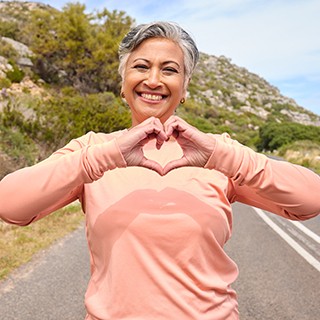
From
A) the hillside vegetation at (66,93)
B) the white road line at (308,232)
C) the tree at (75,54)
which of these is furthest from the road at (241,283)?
the tree at (75,54)

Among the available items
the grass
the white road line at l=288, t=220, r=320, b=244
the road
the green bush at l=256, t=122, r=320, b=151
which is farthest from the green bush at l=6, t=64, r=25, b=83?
the green bush at l=256, t=122, r=320, b=151

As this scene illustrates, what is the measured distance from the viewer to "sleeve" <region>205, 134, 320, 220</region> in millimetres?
1529

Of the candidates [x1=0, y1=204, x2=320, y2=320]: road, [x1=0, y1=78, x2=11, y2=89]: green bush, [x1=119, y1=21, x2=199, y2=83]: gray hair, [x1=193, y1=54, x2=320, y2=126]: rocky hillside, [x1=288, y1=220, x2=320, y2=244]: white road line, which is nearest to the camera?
[x1=119, y1=21, x2=199, y2=83]: gray hair

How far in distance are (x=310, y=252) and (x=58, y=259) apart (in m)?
3.54

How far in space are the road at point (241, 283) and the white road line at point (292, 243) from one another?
6 centimetres

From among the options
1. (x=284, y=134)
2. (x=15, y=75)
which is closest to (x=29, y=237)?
(x=15, y=75)

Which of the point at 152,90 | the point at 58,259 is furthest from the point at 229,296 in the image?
the point at 58,259

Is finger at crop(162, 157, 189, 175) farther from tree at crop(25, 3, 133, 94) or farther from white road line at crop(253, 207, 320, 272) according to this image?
tree at crop(25, 3, 133, 94)

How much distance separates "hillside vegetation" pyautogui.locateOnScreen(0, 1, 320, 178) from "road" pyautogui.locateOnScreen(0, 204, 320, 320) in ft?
15.0

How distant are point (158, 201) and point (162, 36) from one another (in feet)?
2.25

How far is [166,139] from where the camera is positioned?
1.51 m

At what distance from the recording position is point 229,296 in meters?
1.76

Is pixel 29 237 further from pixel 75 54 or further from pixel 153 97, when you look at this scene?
pixel 75 54

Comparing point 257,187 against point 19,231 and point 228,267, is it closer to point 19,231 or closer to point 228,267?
point 228,267
